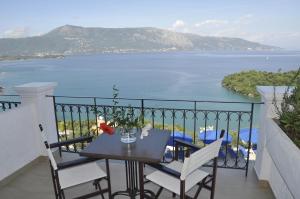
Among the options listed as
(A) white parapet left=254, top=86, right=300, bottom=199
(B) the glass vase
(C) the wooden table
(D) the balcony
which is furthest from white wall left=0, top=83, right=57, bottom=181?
(A) white parapet left=254, top=86, right=300, bottom=199

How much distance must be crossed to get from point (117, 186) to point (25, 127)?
1592mm

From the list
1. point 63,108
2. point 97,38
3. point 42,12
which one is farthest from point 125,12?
point 97,38

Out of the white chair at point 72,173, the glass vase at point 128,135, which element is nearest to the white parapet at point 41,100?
the white chair at point 72,173

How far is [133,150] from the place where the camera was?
7.00ft

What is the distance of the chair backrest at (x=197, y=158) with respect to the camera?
178 centimetres

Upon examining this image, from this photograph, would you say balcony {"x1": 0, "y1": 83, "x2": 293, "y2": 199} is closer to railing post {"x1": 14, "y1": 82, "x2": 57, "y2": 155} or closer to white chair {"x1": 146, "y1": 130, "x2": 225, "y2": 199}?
railing post {"x1": 14, "y1": 82, "x2": 57, "y2": 155}

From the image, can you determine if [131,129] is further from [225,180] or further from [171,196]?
[225,180]

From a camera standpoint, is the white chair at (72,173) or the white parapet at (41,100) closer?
the white chair at (72,173)

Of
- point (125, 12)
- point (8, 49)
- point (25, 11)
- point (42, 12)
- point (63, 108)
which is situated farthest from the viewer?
point (8, 49)

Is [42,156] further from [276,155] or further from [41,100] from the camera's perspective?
[276,155]

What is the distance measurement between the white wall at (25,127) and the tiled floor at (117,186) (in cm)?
23

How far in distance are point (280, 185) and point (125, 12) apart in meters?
22.6

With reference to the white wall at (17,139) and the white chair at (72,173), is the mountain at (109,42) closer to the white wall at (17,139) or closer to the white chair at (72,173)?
the white wall at (17,139)

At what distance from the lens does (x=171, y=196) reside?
268 centimetres
